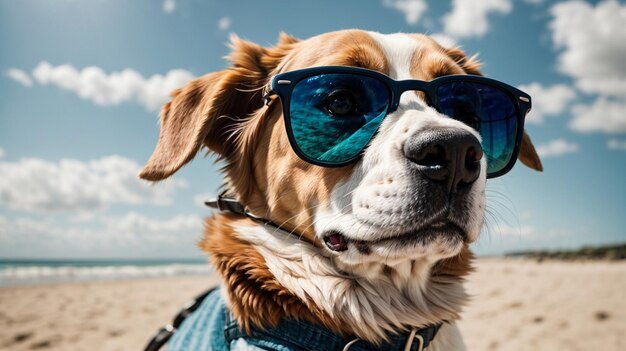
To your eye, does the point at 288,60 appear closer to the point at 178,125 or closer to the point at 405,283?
the point at 178,125

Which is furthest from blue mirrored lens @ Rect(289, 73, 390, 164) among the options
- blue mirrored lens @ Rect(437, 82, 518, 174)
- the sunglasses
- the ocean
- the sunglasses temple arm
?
the ocean

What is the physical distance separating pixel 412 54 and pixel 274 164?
90cm

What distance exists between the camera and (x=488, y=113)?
85.2 inches

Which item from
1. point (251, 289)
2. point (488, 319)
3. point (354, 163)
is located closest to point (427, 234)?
point (354, 163)

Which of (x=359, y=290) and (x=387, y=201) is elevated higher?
(x=387, y=201)

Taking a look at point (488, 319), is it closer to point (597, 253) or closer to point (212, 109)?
point (212, 109)

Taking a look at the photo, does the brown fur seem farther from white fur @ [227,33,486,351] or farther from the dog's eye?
the dog's eye

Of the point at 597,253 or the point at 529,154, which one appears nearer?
the point at 529,154

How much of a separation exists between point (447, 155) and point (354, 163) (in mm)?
423

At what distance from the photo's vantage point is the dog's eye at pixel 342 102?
1897 mm

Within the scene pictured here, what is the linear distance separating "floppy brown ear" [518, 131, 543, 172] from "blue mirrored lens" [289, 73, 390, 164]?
1.32 m

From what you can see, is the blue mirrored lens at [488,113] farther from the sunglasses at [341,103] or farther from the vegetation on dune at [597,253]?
the vegetation on dune at [597,253]

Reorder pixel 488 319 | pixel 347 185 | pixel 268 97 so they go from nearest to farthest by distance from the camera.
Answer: pixel 347 185, pixel 268 97, pixel 488 319

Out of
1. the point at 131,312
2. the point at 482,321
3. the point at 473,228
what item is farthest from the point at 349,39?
the point at 131,312
